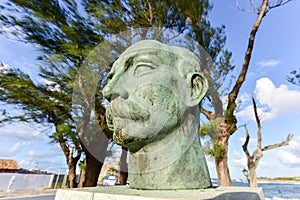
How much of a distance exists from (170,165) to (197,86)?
0.55 meters

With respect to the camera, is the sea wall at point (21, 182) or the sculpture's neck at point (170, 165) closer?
the sculpture's neck at point (170, 165)

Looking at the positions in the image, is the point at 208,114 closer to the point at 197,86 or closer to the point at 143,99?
the point at 197,86

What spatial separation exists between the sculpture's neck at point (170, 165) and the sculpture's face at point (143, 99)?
0.20ft

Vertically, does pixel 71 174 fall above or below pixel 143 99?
above

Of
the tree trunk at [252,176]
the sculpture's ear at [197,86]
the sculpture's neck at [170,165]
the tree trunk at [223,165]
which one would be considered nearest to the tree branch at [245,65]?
the tree trunk at [223,165]

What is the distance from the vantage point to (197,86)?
146 centimetres

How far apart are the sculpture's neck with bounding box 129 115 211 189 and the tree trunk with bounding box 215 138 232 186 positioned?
12.0 feet

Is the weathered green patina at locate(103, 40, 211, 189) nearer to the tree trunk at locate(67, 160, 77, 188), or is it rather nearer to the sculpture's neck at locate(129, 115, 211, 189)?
the sculpture's neck at locate(129, 115, 211, 189)

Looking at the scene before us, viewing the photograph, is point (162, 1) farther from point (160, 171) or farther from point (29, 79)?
point (160, 171)

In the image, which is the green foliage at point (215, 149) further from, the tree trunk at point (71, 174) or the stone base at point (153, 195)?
the tree trunk at point (71, 174)

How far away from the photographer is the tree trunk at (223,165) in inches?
185

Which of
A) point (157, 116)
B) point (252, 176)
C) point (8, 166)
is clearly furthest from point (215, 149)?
point (8, 166)

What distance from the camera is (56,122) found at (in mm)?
5328

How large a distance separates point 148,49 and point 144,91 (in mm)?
304
